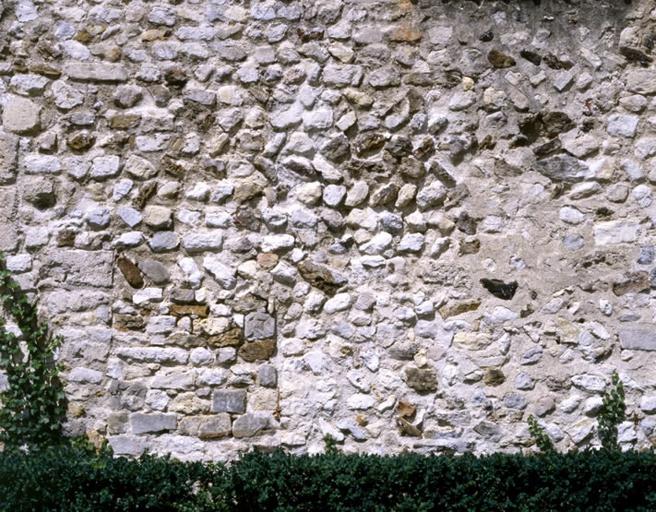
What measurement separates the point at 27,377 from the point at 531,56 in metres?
3.64

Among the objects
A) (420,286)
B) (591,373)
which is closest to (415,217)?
(420,286)

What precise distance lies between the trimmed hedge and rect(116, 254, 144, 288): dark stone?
115 cm

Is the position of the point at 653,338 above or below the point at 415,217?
below

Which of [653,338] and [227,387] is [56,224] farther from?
[653,338]

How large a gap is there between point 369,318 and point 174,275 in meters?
1.23

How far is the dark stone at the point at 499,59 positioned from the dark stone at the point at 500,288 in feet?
4.34

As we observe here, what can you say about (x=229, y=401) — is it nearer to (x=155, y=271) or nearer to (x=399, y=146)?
(x=155, y=271)

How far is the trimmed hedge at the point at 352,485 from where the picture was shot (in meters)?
4.47

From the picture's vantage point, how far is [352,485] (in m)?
4.50

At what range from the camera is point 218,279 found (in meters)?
5.28

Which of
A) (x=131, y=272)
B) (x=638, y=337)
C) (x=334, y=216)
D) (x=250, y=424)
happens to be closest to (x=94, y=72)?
(x=131, y=272)

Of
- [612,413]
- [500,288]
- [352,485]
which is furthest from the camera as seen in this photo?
[500,288]

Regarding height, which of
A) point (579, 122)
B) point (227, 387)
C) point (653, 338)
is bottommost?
Answer: point (227, 387)

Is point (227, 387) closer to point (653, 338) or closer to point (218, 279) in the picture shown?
point (218, 279)
